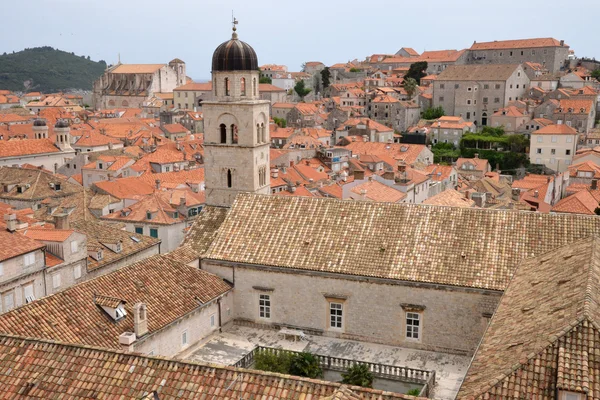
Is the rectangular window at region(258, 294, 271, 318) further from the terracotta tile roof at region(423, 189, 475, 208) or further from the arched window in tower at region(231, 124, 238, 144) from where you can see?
the terracotta tile roof at region(423, 189, 475, 208)

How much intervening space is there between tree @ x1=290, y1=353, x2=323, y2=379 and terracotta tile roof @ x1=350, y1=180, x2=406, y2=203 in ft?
81.5

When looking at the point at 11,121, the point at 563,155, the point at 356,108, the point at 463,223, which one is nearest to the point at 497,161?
the point at 563,155

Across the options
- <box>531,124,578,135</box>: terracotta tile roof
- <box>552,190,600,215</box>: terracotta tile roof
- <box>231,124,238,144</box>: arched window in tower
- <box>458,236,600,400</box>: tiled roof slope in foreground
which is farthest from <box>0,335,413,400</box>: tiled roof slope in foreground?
<box>531,124,578,135</box>: terracotta tile roof

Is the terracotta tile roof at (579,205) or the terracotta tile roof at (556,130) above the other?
the terracotta tile roof at (556,130)

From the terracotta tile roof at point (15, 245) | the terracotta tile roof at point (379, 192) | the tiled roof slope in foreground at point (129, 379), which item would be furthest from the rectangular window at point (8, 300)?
the terracotta tile roof at point (379, 192)

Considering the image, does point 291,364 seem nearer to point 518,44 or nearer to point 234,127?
point 234,127

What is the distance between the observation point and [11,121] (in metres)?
130

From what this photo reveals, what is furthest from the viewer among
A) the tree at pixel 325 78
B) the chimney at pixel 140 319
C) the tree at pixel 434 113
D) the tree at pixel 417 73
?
the tree at pixel 325 78

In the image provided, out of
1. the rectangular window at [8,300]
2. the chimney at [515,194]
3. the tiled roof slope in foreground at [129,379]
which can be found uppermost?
the tiled roof slope in foreground at [129,379]

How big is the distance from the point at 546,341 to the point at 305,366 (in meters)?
11.9

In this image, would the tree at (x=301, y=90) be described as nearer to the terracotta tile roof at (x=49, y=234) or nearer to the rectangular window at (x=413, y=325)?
the terracotta tile roof at (x=49, y=234)

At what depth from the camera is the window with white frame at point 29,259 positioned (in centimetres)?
3170

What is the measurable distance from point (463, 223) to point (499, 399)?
1515 cm

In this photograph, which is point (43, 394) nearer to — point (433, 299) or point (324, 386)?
point (324, 386)
